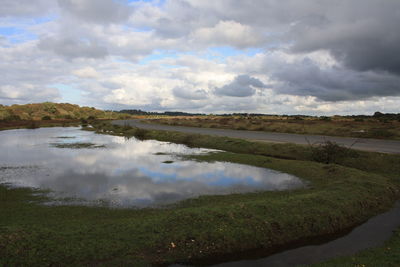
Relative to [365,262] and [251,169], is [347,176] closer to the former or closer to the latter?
[251,169]

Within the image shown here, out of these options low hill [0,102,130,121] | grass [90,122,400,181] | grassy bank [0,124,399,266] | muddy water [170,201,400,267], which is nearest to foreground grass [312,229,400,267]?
muddy water [170,201,400,267]

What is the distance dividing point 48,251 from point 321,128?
47.7m

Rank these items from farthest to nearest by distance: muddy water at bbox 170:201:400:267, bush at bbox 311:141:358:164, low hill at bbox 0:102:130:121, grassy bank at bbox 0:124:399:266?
low hill at bbox 0:102:130:121 → bush at bbox 311:141:358:164 → muddy water at bbox 170:201:400:267 → grassy bank at bbox 0:124:399:266

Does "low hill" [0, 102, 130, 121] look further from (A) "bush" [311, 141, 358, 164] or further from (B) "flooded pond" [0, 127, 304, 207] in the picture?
(A) "bush" [311, 141, 358, 164]

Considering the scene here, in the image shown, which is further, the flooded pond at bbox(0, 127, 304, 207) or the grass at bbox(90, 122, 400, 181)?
the grass at bbox(90, 122, 400, 181)

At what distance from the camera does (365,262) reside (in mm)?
8102

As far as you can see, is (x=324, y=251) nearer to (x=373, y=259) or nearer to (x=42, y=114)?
(x=373, y=259)

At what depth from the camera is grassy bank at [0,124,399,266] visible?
8.47 meters

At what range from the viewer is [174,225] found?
Answer: 1008 centimetres

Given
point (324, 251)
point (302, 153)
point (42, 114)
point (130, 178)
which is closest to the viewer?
point (324, 251)

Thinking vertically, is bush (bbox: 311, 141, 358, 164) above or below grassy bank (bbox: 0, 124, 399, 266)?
above

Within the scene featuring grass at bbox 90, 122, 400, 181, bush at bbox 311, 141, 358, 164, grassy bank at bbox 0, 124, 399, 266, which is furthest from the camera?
bush at bbox 311, 141, 358, 164

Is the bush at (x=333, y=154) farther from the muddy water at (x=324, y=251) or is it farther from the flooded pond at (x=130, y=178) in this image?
the muddy water at (x=324, y=251)

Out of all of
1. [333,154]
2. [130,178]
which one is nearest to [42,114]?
[130,178]
